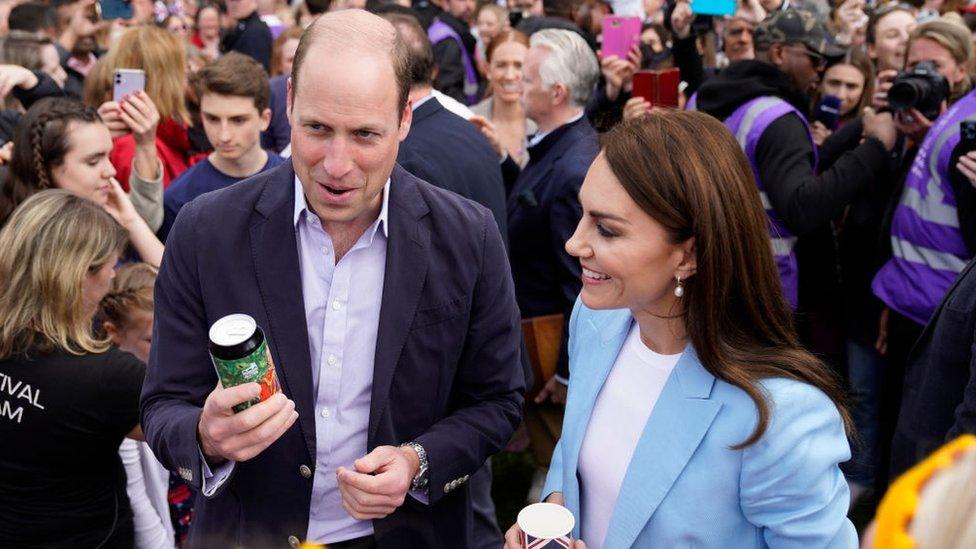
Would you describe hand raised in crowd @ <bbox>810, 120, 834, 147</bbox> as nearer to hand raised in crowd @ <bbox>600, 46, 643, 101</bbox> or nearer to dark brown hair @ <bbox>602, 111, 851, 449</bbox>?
hand raised in crowd @ <bbox>600, 46, 643, 101</bbox>

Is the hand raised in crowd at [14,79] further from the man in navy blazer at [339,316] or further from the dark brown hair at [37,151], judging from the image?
the man in navy blazer at [339,316]

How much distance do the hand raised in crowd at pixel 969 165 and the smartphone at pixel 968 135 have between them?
0.07m

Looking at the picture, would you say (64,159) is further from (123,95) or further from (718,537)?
(718,537)

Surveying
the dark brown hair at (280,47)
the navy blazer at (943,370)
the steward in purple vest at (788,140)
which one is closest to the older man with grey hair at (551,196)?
the steward in purple vest at (788,140)

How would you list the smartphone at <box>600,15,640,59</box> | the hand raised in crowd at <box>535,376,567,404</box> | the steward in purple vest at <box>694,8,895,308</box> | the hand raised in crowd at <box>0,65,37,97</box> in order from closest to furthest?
the hand raised in crowd at <box>535,376,567,404</box> < the steward in purple vest at <box>694,8,895,308</box> < the hand raised in crowd at <box>0,65,37,97</box> < the smartphone at <box>600,15,640,59</box>

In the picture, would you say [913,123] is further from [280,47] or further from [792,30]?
[280,47]

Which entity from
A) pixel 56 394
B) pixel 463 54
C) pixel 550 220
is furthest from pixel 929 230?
pixel 463 54

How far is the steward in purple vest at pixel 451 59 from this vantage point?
22.7ft

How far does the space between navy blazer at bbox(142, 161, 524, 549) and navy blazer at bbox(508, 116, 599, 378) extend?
153 centimetres

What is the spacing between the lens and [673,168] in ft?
6.10

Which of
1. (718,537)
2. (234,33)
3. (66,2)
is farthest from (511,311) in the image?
(234,33)

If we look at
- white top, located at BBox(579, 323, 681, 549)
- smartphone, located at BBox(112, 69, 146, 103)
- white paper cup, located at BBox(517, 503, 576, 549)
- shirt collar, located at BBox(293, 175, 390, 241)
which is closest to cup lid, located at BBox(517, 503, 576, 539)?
white paper cup, located at BBox(517, 503, 576, 549)

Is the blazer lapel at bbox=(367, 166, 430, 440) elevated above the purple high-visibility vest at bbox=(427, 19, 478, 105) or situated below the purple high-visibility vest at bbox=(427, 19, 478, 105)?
above

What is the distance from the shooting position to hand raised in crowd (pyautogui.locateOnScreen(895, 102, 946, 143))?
162 inches
